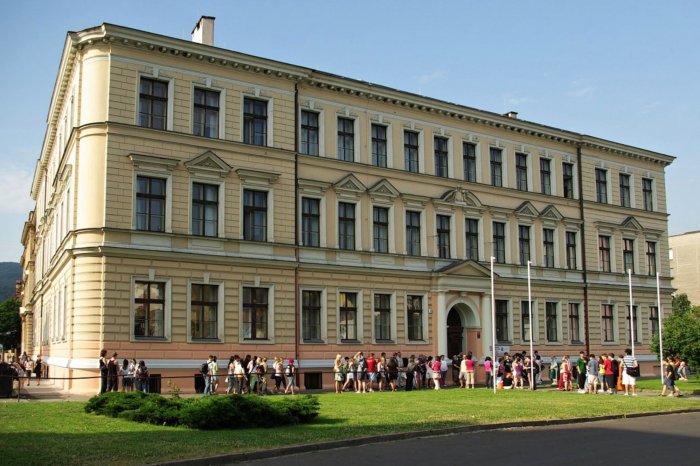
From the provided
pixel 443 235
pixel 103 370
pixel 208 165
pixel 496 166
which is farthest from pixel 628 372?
pixel 103 370

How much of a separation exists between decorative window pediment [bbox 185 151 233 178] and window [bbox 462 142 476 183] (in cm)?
1569

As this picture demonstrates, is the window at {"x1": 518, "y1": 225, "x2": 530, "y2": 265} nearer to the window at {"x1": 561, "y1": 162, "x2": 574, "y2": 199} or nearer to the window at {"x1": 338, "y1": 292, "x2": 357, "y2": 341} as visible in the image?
the window at {"x1": 561, "y1": 162, "x2": 574, "y2": 199}

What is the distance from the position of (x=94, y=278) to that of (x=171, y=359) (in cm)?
468

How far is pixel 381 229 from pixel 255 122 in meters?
8.93

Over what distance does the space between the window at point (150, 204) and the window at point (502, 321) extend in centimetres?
2104

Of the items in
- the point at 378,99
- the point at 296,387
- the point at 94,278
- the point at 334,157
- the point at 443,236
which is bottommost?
the point at 296,387

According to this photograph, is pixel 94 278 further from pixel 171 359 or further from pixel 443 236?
pixel 443 236

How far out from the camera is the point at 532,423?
21.6 meters

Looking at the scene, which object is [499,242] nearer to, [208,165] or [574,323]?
[574,323]

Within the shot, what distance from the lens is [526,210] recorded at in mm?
48781

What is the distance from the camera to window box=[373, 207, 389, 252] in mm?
42156

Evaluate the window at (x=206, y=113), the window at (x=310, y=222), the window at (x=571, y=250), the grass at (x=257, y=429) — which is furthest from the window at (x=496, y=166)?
the grass at (x=257, y=429)

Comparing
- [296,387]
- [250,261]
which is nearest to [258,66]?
[250,261]

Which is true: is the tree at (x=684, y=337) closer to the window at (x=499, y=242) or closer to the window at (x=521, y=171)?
the window at (x=499, y=242)
